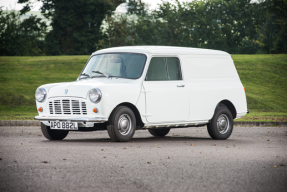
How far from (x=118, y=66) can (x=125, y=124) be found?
149 cm

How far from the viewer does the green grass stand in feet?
72.1

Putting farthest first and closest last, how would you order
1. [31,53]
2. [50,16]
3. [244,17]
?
[244,17]
[50,16]
[31,53]

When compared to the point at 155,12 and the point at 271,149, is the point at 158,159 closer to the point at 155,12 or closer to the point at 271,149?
the point at 271,149

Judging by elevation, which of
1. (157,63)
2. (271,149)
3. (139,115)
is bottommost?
(271,149)

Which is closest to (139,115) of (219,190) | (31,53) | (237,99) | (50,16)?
(237,99)

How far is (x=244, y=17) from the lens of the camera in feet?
198

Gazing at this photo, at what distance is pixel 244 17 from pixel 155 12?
12.0m

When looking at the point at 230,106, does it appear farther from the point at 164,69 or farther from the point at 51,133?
A: the point at 51,133

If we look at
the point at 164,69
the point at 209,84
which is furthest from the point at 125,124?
the point at 209,84

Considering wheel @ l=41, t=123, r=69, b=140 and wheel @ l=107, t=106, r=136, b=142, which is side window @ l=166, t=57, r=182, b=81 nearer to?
wheel @ l=107, t=106, r=136, b=142

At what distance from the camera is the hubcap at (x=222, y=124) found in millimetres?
→ 11000

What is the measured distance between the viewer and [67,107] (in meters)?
9.27

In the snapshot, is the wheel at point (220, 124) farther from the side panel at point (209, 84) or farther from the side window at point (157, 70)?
the side window at point (157, 70)

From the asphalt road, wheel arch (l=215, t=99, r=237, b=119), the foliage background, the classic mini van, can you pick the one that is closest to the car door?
the classic mini van
